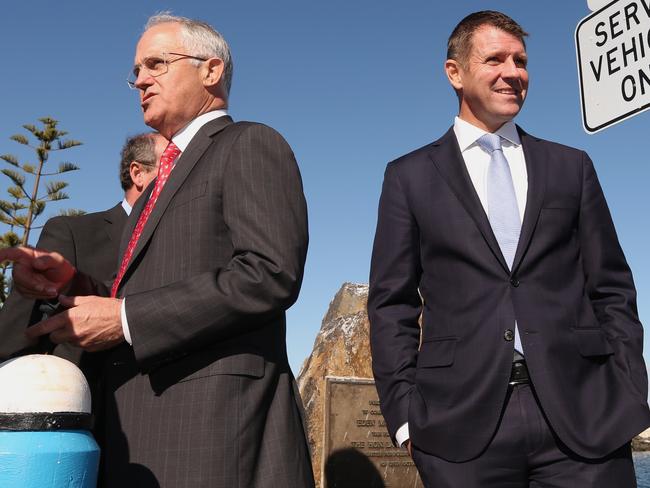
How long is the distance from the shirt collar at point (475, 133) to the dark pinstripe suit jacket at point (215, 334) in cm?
67

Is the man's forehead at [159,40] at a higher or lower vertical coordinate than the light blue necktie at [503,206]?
higher

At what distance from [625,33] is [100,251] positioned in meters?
2.44

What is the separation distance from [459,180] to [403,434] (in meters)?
0.87

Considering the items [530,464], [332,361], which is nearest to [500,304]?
[530,464]

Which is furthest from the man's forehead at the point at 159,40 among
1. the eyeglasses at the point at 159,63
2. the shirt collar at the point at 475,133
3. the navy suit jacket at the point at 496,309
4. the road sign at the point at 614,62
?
the road sign at the point at 614,62

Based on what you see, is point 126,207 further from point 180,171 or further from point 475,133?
point 475,133

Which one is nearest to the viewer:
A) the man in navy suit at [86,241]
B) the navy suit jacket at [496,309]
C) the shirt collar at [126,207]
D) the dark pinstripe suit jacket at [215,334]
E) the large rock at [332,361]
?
the dark pinstripe suit jacket at [215,334]

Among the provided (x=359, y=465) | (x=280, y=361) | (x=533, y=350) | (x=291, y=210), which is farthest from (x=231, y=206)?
(x=359, y=465)

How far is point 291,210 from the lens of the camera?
7.16 ft

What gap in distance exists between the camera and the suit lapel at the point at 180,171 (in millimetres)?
2248

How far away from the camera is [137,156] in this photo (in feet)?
12.7

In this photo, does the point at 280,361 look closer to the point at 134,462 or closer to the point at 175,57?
the point at 134,462

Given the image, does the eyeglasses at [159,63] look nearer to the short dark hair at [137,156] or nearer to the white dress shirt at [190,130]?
the white dress shirt at [190,130]

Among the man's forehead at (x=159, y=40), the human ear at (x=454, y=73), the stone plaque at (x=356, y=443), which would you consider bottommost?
the stone plaque at (x=356, y=443)
